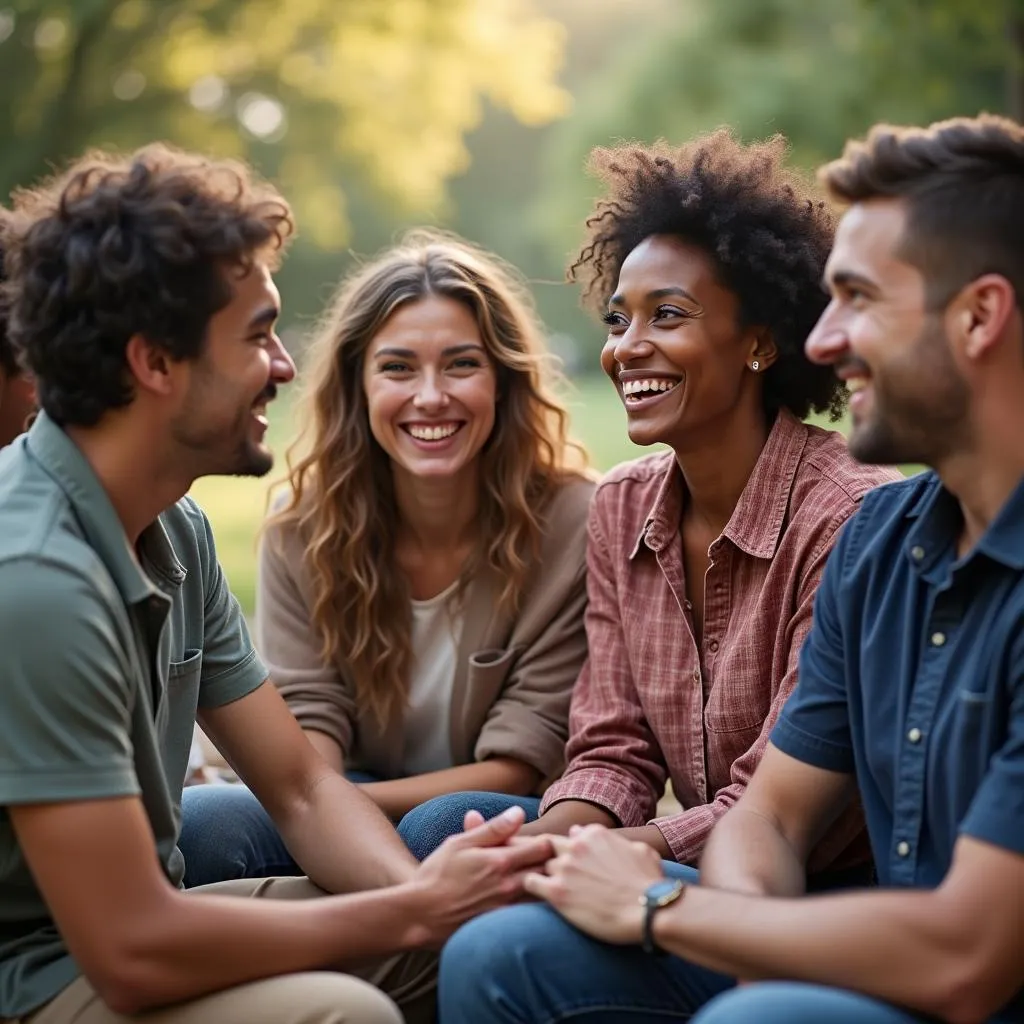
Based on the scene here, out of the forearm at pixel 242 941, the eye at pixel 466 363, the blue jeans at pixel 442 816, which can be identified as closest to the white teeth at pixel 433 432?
the eye at pixel 466 363

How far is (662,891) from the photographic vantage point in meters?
2.62

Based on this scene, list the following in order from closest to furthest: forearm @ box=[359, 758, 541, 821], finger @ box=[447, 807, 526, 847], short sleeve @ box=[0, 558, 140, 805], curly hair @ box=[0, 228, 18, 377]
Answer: short sleeve @ box=[0, 558, 140, 805], finger @ box=[447, 807, 526, 847], curly hair @ box=[0, 228, 18, 377], forearm @ box=[359, 758, 541, 821]

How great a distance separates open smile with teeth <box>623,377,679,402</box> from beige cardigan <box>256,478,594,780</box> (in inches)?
23.5

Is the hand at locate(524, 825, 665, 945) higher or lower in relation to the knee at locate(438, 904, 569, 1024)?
higher

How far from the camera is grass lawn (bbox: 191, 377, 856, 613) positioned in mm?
11180

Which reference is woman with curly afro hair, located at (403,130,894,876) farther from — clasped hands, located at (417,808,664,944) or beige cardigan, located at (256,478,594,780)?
clasped hands, located at (417,808,664,944)

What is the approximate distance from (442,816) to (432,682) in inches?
25.0

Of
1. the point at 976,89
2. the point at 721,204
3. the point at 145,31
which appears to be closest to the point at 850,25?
the point at 976,89

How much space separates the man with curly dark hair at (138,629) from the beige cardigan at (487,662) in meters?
0.93

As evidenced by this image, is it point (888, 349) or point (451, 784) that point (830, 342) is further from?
point (451, 784)

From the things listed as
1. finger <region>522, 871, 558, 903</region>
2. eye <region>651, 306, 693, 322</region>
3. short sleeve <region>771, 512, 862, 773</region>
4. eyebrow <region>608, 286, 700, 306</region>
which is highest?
eyebrow <region>608, 286, 700, 306</region>

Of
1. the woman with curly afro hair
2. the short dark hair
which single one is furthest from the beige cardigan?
the short dark hair

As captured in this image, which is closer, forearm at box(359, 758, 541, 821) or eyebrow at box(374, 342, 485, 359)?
forearm at box(359, 758, 541, 821)

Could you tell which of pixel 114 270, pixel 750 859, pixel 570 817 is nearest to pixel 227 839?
pixel 570 817
